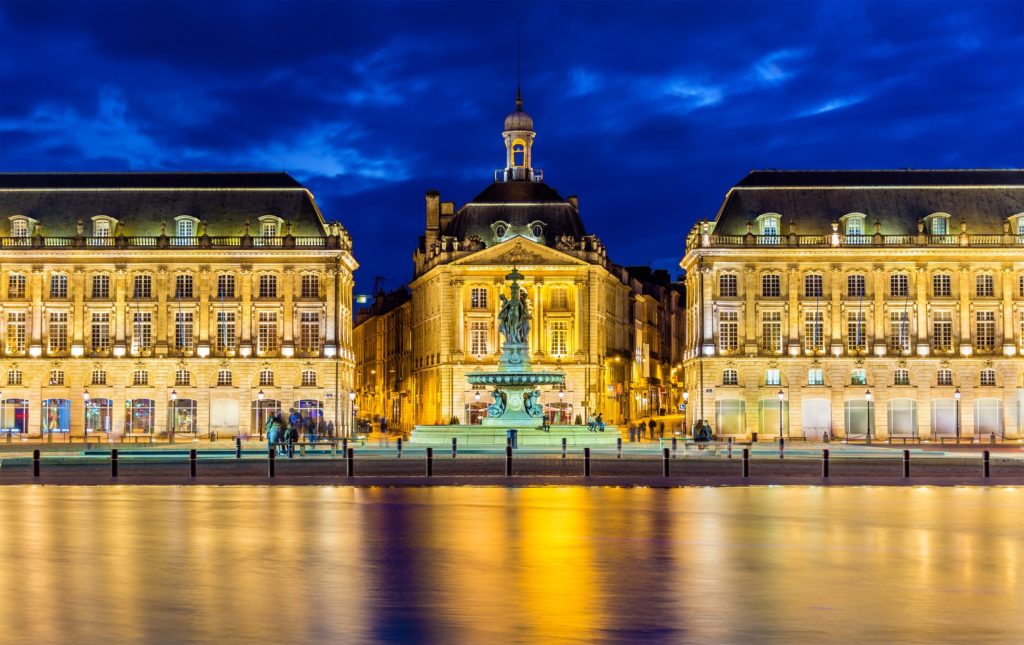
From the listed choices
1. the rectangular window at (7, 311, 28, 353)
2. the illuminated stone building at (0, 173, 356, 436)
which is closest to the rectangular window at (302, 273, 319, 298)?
the illuminated stone building at (0, 173, 356, 436)

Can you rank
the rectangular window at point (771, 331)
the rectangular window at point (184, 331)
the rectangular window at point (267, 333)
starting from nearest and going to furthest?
1. the rectangular window at point (771, 331)
2. the rectangular window at point (184, 331)
3. the rectangular window at point (267, 333)

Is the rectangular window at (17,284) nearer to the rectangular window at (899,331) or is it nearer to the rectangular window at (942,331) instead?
the rectangular window at (899,331)

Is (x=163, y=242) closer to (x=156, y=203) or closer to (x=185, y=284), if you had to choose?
(x=185, y=284)

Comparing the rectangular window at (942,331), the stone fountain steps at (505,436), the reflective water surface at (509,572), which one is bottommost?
the reflective water surface at (509,572)

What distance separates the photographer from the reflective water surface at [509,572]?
49.1 feet

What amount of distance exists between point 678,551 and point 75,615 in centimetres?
939

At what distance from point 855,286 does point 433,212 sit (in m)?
36.8

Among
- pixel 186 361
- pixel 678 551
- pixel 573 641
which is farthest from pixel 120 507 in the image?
pixel 186 361

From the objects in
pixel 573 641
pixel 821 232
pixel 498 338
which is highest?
pixel 821 232

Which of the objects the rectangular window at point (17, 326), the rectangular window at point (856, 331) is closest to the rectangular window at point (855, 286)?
the rectangular window at point (856, 331)

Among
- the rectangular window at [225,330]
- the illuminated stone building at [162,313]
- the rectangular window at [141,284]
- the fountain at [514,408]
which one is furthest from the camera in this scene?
the rectangular window at [141,284]

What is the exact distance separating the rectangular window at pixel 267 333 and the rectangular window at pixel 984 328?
48.7 meters

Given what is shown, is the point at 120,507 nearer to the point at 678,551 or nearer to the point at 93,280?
the point at 678,551

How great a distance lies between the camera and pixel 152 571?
62.7 feet
